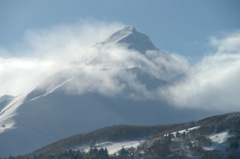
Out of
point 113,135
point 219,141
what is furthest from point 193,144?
point 113,135

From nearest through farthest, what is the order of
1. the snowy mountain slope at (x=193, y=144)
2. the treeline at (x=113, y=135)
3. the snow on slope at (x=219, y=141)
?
the snowy mountain slope at (x=193, y=144) < the snow on slope at (x=219, y=141) < the treeline at (x=113, y=135)

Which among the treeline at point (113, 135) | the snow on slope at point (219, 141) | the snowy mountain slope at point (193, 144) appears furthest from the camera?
the treeline at point (113, 135)

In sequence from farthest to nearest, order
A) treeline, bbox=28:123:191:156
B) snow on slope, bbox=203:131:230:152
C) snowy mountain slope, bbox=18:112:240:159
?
treeline, bbox=28:123:191:156 < snow on slope, bbox=203:131:230:152 < snowy mountain slope, bbox=18:112:240:159

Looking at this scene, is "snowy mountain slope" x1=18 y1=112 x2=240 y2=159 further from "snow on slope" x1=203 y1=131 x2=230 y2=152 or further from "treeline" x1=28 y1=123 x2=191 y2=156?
"treeline" x1=28 y1=123 x2=191 y2=156

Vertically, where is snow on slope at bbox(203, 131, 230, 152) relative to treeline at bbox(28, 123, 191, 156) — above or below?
below

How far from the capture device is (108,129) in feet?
388

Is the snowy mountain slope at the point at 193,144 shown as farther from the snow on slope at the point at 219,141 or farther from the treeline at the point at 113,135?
the treeline at the point at 113,135

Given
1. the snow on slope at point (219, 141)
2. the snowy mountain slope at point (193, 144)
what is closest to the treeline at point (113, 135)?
the snowy mountain slope at point (193, 144)

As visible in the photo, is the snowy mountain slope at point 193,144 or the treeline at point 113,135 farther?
the treeline at point 113,135

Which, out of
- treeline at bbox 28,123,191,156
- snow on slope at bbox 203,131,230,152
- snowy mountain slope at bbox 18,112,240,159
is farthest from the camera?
treeline at bbox 28,123,191,156

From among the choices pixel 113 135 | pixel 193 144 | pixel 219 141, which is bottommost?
pixel 219 141


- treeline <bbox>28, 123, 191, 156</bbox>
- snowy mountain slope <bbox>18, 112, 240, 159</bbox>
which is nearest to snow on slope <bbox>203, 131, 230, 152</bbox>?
snowy mountain slope <bbox>18, 112, 240, 159</bbox>

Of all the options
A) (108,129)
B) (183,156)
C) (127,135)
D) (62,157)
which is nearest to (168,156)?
(183,156)

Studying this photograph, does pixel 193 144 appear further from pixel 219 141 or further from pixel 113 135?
pixel 113 135
